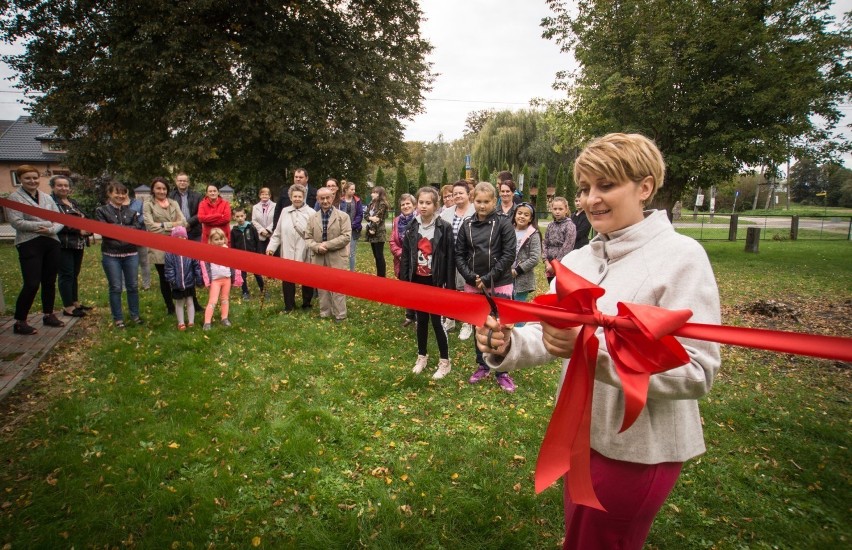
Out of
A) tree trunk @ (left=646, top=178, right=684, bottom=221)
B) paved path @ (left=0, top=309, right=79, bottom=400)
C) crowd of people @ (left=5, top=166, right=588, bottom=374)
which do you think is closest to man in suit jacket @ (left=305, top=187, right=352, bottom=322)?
crowd of people @ (left=5, top=166, right=588, bottom=374)

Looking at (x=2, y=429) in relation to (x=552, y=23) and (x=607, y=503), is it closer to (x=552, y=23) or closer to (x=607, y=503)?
(x=607, y=503)

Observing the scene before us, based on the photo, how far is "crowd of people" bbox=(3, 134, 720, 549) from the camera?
4.80 ft

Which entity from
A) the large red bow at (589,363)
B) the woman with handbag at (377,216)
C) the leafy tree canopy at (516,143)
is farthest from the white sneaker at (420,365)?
the leafy tree canopy at (516,143)

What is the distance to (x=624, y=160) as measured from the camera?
1.52 metres

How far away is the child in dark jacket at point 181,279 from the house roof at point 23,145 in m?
47.3

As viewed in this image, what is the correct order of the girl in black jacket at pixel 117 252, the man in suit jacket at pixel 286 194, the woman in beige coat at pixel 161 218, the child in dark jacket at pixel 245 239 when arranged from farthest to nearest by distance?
the child in dark jacket at pixel 245 239 → the man in suit jacket at pixel 286 194 → the woman in beige coat at pixel 161 218 → the girl in black jacket at pixel 117 252

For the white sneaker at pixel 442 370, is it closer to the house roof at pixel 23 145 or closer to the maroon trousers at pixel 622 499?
the maroon trousers at pixel 622 499

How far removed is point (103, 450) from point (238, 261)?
10.8 ft

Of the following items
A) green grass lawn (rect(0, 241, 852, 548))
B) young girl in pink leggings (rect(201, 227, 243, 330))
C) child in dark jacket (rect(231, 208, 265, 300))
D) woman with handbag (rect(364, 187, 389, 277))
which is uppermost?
woman with handbag (rect(364, 187, 389, 277))

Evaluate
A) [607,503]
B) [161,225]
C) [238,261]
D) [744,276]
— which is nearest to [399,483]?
[607,503]

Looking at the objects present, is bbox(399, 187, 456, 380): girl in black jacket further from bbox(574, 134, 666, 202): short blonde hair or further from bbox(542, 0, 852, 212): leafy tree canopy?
bbox(542, 0, 852, 212): leafy tree canopy

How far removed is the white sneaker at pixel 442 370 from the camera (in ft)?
17.6

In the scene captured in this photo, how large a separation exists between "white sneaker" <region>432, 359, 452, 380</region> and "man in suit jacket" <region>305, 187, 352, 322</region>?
283 cm

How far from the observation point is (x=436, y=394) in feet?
16.3
